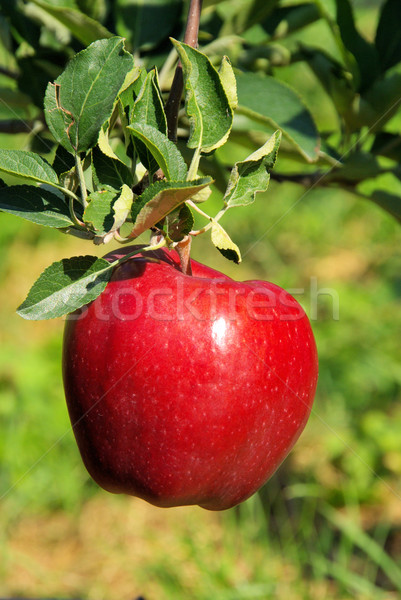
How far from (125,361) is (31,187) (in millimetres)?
144

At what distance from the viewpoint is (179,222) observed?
1.52ft

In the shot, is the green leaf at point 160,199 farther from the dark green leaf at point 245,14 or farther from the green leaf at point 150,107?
the dark green leaf at point 245,14

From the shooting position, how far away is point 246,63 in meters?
0.76

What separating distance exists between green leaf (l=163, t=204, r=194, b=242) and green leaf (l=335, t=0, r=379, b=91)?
34 centimetres

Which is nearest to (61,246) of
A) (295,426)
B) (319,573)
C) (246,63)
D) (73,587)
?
(73,587)

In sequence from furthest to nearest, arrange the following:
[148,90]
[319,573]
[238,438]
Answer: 1. [319,573]
2. [238,438]
3. [148,90]

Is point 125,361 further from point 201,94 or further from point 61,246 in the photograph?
point 61,246

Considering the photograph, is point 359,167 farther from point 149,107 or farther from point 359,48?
point 149,107

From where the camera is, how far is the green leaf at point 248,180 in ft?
1.57

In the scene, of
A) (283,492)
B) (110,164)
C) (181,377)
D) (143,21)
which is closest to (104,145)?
(110,164)

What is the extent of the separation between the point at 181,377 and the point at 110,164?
164 mm

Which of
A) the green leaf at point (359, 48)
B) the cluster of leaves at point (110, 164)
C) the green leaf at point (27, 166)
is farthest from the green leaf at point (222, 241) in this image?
the green leaf at point (359, 48)

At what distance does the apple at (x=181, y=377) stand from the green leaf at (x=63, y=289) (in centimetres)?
6

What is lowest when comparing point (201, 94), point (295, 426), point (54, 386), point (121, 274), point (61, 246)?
point (61, 246)
